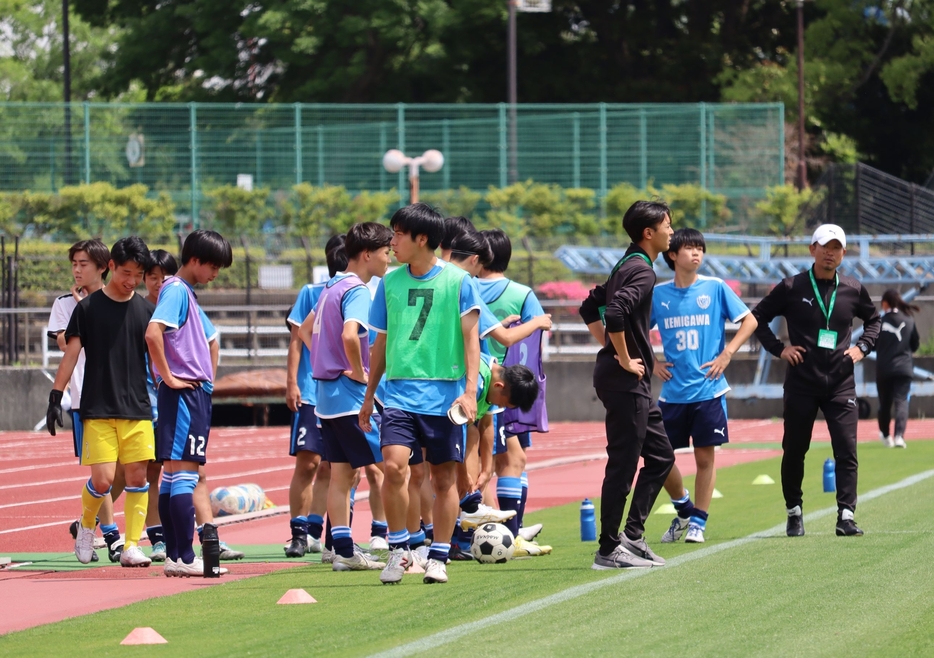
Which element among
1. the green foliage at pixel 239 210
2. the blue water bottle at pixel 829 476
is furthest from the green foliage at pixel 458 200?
the blue water bottle at pixel 829 476

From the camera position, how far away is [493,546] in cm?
938

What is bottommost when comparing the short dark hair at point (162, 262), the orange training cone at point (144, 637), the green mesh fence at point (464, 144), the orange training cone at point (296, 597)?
the orange training cone at point (296, 597)

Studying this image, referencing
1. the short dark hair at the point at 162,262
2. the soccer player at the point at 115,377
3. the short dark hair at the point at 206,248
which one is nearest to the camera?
the short dark hair at the point at 206,248

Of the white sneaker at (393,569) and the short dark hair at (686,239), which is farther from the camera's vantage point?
the short dark hair at (686,239)

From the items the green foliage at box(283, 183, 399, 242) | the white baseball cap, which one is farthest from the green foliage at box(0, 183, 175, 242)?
the white baseball cap

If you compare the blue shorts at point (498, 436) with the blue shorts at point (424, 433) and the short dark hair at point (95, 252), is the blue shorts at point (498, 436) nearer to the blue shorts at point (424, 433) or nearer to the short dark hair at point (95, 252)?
the blue shorts at point (424, 433)

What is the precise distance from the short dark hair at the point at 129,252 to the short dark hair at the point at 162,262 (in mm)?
371

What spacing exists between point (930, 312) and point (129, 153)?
713 inches

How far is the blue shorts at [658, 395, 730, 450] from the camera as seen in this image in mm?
10336

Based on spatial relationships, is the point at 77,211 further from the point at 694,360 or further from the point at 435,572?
the point at 435,572

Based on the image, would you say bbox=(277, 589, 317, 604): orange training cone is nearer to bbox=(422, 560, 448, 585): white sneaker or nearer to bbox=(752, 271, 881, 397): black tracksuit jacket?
bbox=(422, 560, 448, 585): white sneaker

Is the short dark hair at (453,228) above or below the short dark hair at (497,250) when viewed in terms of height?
above

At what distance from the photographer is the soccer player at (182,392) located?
904cm

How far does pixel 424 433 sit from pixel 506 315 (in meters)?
1.80
